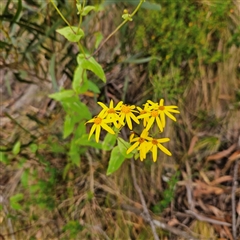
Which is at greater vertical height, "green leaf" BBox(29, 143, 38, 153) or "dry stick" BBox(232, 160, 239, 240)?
"green leaf" BBox(29, 143, 38, 153)

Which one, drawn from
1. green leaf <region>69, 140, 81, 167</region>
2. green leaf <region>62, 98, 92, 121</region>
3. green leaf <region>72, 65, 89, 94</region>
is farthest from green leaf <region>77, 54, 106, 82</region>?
green leaf <region>69, 140, 81, 167</region>

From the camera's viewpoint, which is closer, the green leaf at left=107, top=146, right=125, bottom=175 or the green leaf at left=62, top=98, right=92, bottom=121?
the green leaf at left=107, top=146, right=125, bottom=175

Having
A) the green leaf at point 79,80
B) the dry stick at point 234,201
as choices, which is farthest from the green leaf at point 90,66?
the dry stick at point 234,201

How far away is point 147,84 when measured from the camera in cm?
143

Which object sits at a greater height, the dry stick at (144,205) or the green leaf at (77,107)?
the green leaf at (77,107)

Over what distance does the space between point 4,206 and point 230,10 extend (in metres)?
1.20

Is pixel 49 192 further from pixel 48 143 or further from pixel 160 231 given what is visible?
pixel 160 231

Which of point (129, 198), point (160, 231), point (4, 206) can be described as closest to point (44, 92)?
point (4, 206)

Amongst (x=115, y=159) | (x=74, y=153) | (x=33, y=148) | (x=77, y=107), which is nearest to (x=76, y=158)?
(x=74, y=153)

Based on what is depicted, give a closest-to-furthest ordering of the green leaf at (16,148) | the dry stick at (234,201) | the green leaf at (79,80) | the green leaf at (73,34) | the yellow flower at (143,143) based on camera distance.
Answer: the yellow flower at (143,143) → the green leaf at (73,34) → the green leaf at (79,80) → the dry stick at (234,201) → the green leaf at (16,148)

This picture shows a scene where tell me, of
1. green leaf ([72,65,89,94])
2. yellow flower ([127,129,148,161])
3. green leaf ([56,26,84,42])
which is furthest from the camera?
green leaf ([72,65,89,94])

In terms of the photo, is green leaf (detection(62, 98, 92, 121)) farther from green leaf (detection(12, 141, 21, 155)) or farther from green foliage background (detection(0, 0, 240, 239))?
green leaf (detection(12, 141, 21, 155))

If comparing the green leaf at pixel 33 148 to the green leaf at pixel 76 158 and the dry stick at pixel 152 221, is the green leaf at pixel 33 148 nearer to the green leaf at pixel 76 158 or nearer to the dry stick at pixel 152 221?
the green leaf at pixel 76 158

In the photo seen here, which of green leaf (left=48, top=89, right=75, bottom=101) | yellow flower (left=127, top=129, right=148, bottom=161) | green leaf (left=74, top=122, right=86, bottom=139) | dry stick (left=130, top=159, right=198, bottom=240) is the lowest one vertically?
dry stick (left=130, top=159, right=198, bottom=240)
